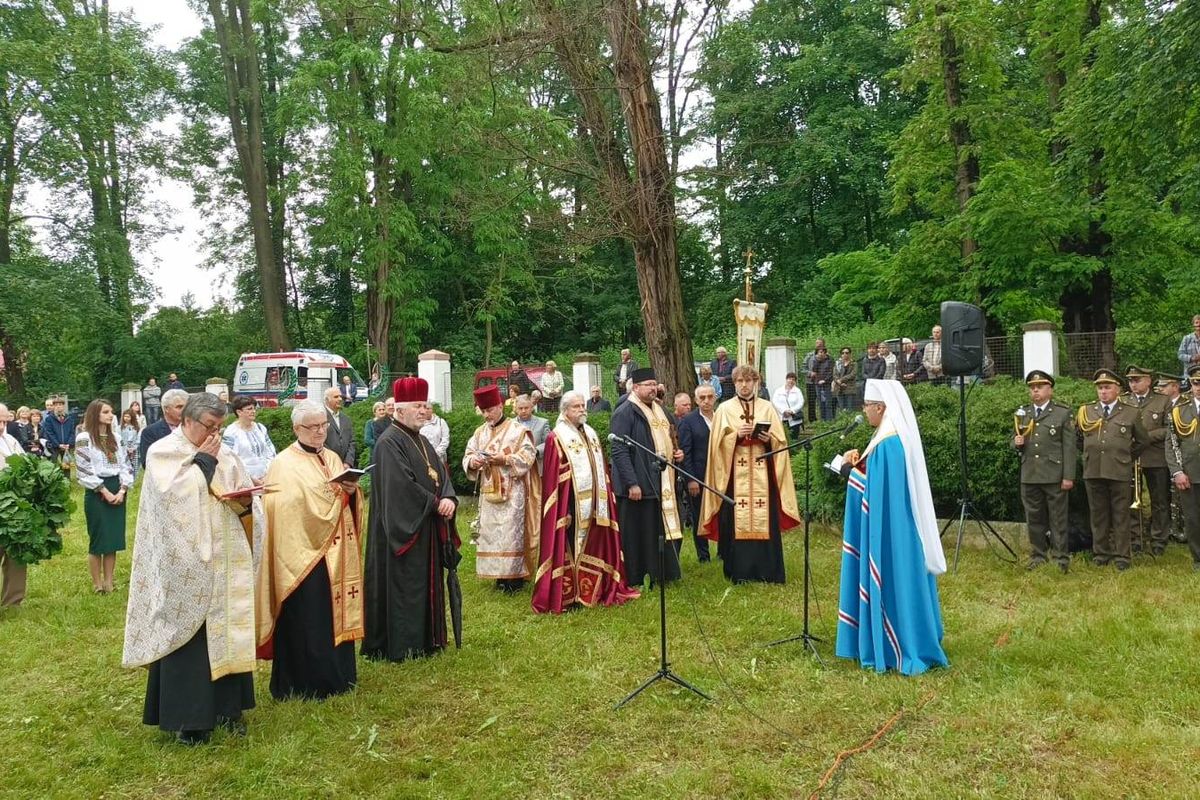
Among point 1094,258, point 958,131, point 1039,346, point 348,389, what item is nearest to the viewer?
point 1039,346

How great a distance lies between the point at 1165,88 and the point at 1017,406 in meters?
8.27

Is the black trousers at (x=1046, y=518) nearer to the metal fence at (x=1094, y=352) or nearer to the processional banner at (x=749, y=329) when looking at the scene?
the processional banner at (x=749, y=329)

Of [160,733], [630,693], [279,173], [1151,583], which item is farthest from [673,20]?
[279,173]

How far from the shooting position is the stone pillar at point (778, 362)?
1559 centimetres

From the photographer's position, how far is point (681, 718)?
5.16 metres

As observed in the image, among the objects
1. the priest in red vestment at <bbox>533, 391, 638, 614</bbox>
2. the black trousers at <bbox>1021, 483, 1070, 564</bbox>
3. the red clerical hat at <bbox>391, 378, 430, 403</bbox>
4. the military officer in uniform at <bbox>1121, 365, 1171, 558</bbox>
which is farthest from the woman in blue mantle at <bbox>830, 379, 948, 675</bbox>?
the military officer in uniform at <bbox>1121, 365, 1171, 558</bbox>

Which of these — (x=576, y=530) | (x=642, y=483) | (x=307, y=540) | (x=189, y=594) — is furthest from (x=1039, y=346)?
(x=189, y=594)

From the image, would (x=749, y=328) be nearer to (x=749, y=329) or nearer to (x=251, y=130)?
(x=749, y=329)

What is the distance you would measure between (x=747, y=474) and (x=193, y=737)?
4989mm

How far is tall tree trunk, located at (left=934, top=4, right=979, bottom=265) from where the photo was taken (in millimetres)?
19531

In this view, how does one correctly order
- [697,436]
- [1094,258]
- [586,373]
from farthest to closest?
[1094,258] → [586,373] → [697,436]

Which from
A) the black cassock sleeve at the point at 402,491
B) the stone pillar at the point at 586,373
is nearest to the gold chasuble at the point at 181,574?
the black cassock sleeve at the point at 402,491

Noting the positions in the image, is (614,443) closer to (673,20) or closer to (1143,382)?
(1143,382)

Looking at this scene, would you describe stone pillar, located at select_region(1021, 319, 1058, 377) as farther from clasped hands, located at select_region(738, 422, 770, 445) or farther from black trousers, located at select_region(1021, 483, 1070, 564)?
clasped hands, located at select_region(738, 422, 770, 445)
